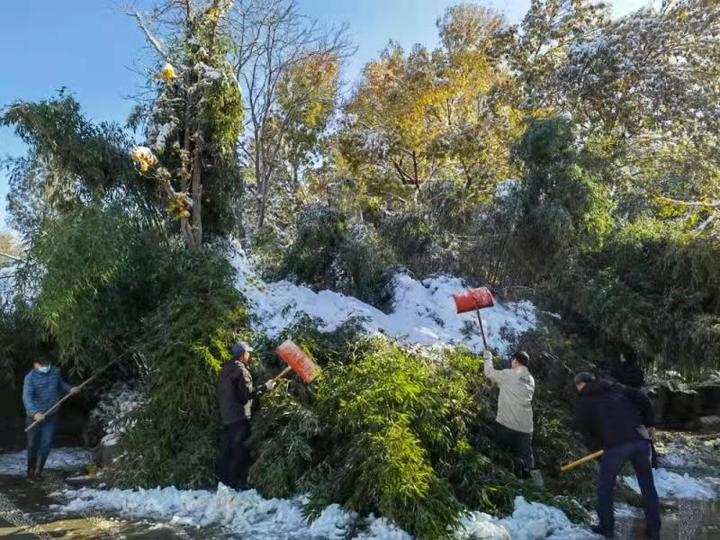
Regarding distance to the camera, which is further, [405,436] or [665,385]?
[665,385]

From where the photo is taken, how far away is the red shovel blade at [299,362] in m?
6.75

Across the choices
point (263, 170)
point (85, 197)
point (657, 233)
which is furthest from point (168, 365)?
point (263, 170)

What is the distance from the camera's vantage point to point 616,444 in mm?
5457

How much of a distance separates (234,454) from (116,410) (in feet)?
8.40

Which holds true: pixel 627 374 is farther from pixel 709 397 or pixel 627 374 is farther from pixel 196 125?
pixel 709 397

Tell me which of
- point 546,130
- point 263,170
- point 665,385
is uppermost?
point 263,170

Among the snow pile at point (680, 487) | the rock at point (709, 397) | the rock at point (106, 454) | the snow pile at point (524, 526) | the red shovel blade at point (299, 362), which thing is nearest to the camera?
the snow pile at point (524, 526)

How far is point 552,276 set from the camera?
33.3ft

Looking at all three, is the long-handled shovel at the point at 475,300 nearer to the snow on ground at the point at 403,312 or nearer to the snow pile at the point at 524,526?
the snow on ground at the point at 403,312

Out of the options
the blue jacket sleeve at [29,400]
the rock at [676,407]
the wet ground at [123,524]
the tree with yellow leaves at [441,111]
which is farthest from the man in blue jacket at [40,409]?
the tree with yellow leaves at [441,111]

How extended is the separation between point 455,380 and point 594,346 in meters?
3.82

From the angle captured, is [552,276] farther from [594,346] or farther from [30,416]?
[30,416]

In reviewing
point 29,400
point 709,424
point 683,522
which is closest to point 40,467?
point 29,400

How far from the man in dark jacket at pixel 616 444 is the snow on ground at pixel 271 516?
0.40 meters
